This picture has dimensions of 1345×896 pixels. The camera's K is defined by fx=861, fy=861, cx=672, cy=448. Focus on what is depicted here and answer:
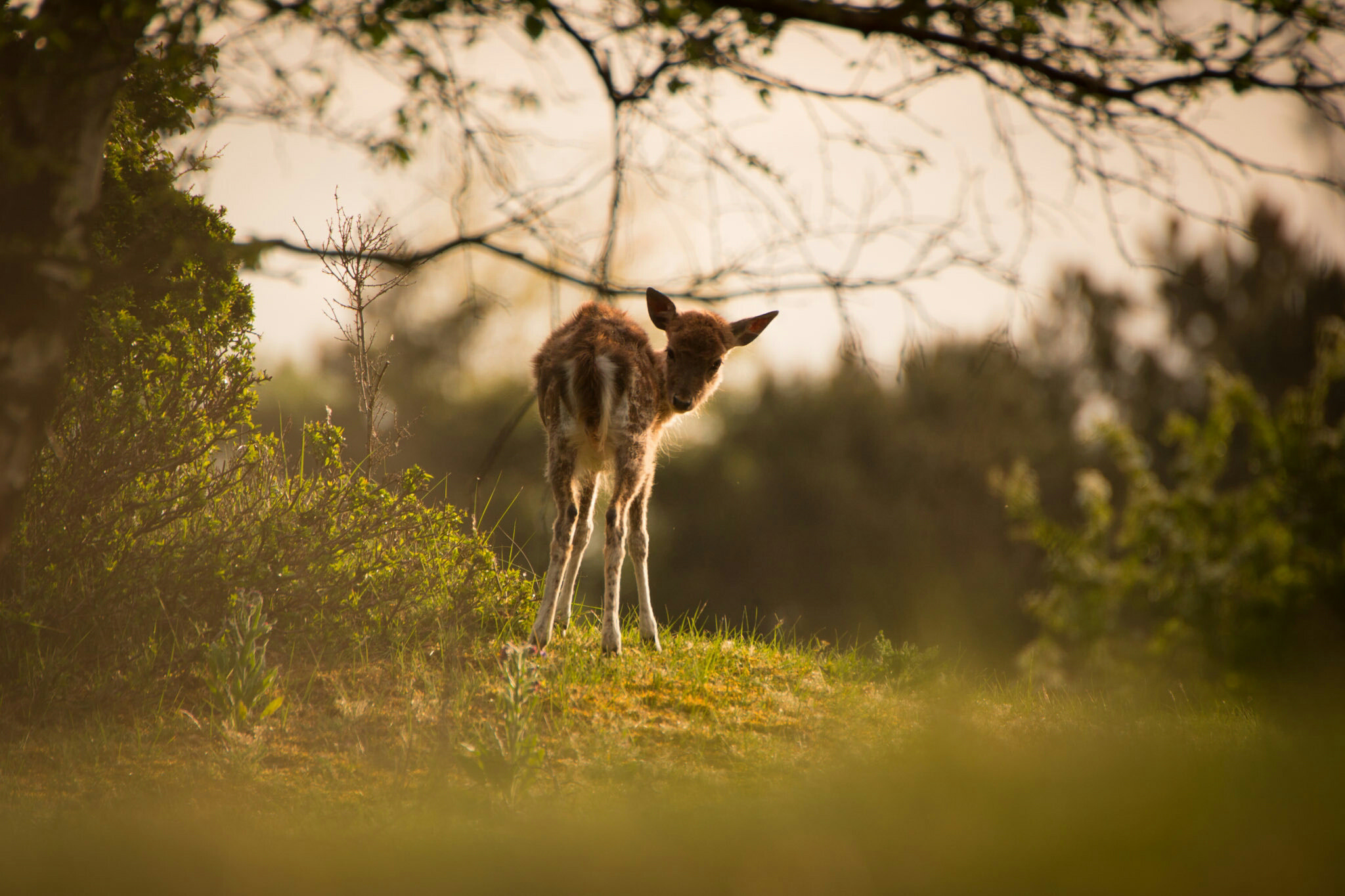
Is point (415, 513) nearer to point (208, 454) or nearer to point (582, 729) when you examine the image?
point (208, 454)

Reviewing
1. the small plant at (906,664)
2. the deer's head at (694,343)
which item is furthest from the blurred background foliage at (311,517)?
the deer's head at (694,343)

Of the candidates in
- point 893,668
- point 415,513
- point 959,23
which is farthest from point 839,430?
point 959,23

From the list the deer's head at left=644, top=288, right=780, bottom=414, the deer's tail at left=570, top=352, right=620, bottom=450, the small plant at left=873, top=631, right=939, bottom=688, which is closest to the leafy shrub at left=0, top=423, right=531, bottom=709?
the deer's tail at left=570, top=352, right=620, bottom=450

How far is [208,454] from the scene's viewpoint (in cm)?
625

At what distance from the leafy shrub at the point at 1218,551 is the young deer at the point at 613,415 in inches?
120

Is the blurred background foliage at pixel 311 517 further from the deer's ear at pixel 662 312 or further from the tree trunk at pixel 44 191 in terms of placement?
the deer's ear at pixel 662 312

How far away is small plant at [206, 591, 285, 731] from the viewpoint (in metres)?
5.12

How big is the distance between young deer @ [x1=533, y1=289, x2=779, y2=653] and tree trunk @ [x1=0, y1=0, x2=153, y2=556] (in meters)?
3.36

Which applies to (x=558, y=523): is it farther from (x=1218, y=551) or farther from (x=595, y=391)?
(x=1218, y=551)

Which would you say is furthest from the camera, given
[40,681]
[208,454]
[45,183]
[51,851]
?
[208,454]

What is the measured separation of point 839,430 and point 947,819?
2139cm

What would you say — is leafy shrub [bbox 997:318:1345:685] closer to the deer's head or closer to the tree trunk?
the deer's head

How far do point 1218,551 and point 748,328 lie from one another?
4060 millimetres

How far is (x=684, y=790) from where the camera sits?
478 centimetres
